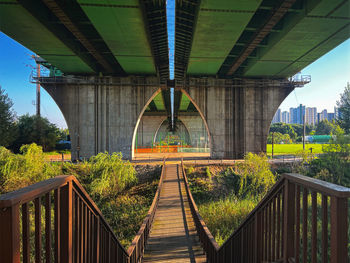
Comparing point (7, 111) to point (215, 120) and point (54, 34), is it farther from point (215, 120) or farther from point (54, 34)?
point (215, 120)

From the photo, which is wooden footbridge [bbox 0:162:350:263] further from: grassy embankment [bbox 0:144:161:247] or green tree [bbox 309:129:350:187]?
green tree [bbox 309:129:350:187]

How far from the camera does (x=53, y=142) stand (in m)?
27.2

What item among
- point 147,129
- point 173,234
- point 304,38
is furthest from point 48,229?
point 147,129

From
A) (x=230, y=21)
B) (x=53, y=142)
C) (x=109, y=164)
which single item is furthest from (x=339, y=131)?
(x=53, y=142)

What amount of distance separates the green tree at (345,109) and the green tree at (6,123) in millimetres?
41450

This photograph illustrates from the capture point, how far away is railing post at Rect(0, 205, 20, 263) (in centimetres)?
102

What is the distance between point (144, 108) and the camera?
66.3 feet

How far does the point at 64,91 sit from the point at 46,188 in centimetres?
2143

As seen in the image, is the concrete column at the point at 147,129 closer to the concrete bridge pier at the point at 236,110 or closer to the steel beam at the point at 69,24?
the concrete bridge pier at the point at 236,110

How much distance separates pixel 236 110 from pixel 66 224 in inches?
825

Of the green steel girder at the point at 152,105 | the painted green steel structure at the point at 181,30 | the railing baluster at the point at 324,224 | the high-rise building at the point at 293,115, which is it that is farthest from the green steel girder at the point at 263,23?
the high-rise building at the point at 293,115

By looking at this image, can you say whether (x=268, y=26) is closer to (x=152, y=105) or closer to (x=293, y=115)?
(x=152, y=105)

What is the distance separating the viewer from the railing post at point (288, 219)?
6.55 ft

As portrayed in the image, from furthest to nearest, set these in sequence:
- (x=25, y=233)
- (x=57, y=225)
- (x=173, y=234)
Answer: (x=173, y=234) → (x=57, y=225) → (x=25, y=233)
